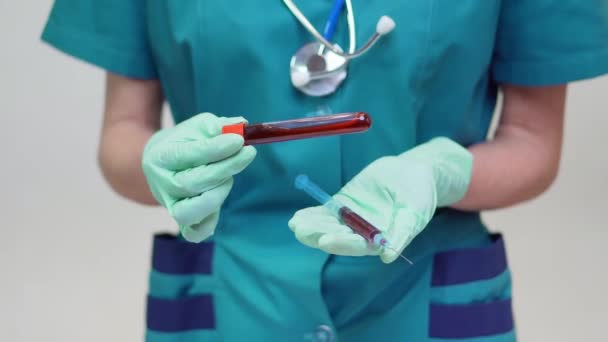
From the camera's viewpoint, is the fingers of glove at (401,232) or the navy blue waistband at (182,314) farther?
the navy blue waistband at (182,314)

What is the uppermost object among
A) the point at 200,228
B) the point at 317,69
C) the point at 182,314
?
the point at 317,69

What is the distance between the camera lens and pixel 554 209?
5.73 feet

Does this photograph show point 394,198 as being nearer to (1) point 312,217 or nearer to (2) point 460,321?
(1) point 312,217

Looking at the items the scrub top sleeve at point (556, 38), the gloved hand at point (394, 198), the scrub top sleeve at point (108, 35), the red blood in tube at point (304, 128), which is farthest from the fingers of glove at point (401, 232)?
the scrub top sleeve at point (108, 35)

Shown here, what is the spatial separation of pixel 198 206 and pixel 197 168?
0.10 feet

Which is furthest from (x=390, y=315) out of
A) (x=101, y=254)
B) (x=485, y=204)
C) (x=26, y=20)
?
(x=26, y=20)

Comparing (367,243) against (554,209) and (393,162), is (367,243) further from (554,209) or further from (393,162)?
(554,209)

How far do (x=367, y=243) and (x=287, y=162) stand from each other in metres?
0.15

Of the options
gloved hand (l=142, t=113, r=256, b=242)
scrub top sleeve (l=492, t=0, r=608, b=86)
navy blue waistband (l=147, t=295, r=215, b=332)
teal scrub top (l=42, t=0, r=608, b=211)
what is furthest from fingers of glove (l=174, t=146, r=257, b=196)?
scrub top sleeve (l=492, t=0, r=608, b=86)

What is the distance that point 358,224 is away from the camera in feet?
2.22

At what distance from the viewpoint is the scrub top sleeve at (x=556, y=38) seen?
0.80 meters

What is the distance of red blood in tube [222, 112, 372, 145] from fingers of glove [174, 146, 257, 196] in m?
0.01

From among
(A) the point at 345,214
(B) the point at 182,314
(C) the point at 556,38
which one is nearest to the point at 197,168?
(A) the point at 345,214

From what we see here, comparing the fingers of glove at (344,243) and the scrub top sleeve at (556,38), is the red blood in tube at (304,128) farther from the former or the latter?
the scrub top sleeve at (556,38)
